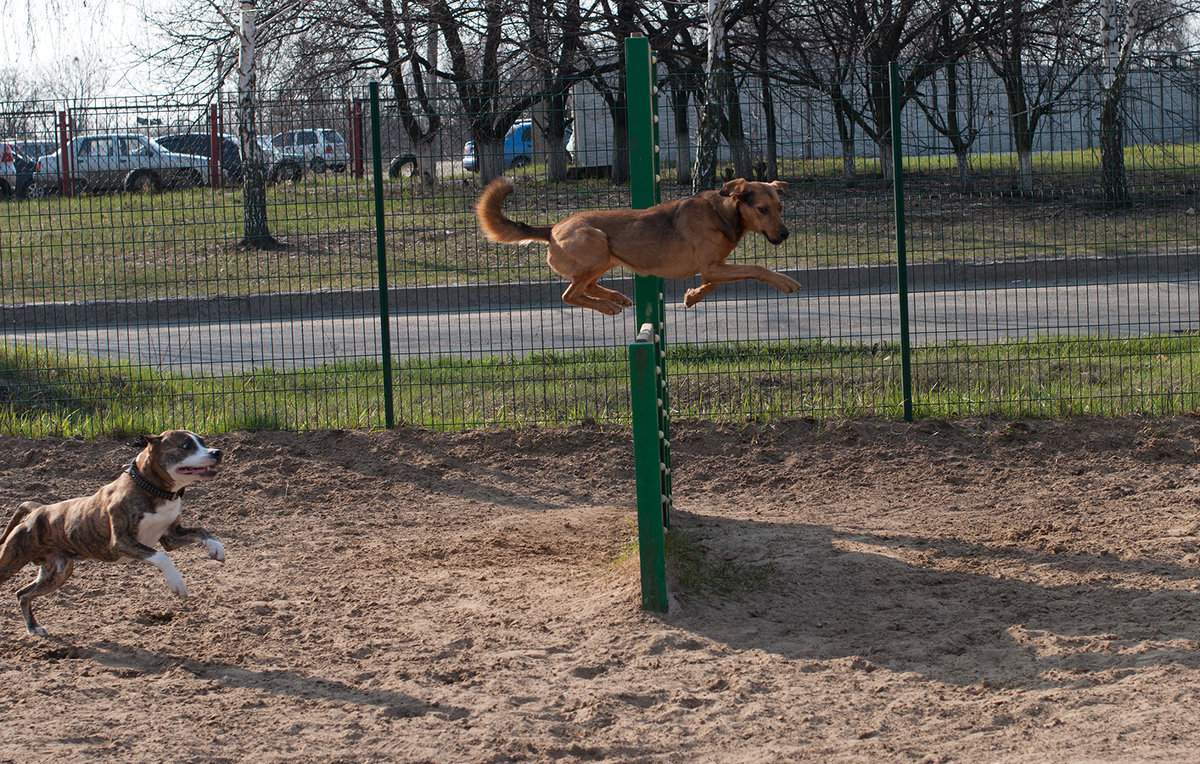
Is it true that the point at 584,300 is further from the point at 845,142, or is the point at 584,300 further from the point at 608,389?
the point at 608,389

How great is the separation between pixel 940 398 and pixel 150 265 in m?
9.26

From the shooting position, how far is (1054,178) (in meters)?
8.98

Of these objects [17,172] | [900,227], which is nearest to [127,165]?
[17,172]

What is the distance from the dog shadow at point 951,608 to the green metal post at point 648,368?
14.8 inches

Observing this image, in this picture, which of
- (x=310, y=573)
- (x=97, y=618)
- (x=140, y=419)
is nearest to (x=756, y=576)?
(x=310, y=573)

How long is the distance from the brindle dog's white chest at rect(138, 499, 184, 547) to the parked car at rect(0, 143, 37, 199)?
5212 mm

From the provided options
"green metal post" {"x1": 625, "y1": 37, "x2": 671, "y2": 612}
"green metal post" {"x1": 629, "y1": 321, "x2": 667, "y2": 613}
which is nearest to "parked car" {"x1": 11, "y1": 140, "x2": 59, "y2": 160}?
"green metal post" {"x1": 625, "y1": 37, "x2": 671, "y2": 612}

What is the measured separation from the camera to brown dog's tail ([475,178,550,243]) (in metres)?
5.81

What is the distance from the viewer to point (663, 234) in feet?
18.5

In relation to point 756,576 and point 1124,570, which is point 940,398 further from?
point 756,576

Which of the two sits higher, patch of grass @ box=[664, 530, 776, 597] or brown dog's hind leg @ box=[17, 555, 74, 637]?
brown dog's hind leg @ box=[17, 555, 74, 637]

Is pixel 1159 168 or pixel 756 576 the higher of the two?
pixel 1159 168

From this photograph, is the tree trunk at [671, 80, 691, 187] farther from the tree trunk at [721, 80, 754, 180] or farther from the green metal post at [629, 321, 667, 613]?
the green metal post at [629, 321, 667, 613]

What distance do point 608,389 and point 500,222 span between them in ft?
13.8
